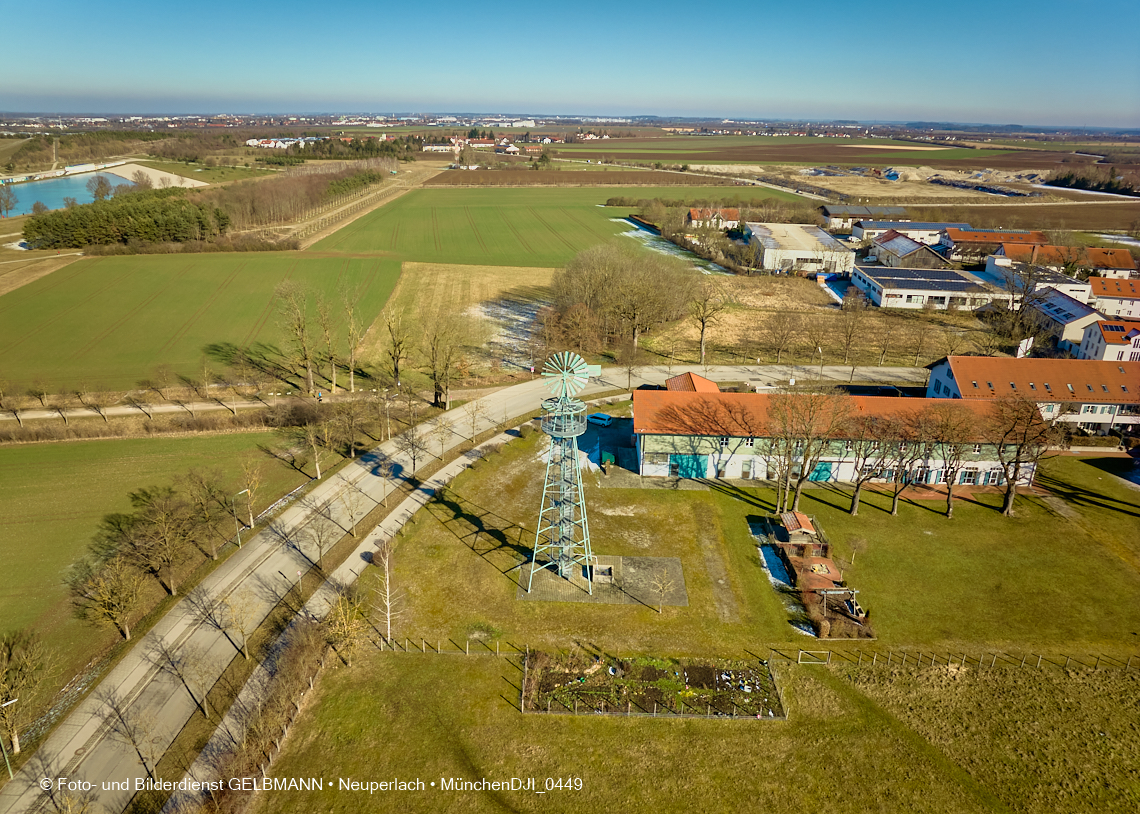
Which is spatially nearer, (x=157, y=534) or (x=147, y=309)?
(x=157, y=534)

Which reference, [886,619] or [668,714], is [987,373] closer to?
[886,619]

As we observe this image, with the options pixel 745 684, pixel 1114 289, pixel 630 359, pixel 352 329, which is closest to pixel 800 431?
pixel 745 684

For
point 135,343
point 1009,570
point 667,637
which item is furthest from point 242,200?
point 1009,570

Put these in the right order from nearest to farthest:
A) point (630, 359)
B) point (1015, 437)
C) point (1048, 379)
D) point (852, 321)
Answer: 1. point (1015, 437)
2. point (1048, 379)
3. point (630, 359)
4. point (852, 321)

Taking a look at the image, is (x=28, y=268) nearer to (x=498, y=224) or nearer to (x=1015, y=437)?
(x=498, y=224)

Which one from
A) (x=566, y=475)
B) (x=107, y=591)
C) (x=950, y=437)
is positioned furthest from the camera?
(x=950, y=437)

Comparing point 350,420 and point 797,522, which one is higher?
point 350,420
